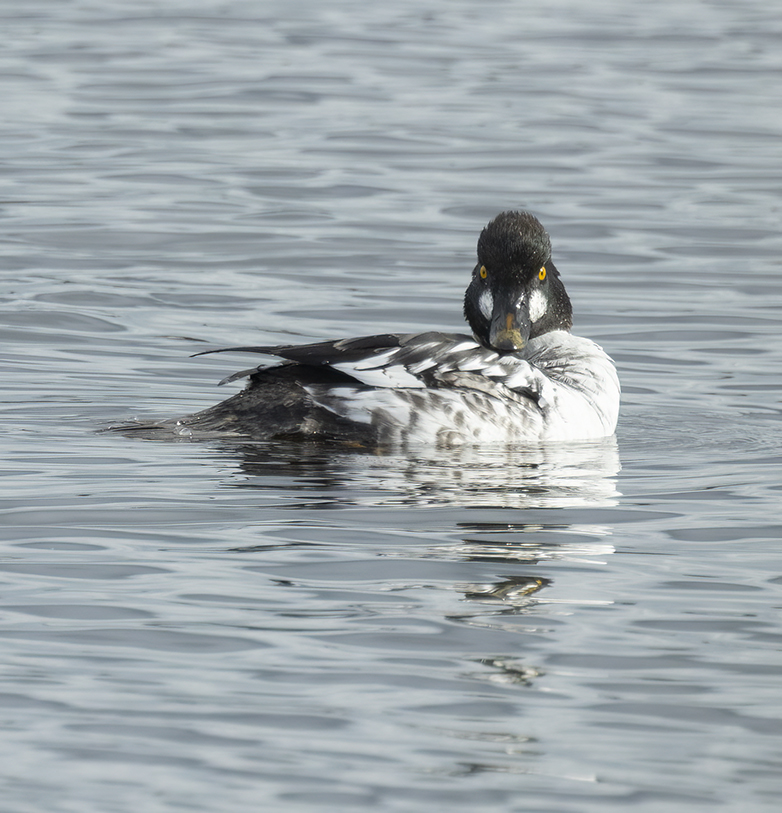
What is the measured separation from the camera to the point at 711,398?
991cm

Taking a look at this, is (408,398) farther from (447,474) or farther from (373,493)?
(373,493)

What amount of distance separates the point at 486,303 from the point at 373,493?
6.92 ft

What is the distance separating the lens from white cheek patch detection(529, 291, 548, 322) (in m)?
9.35

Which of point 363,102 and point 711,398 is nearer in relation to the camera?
point 711,398

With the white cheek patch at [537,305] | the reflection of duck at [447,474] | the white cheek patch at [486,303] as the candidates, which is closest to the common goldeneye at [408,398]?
the reflection of duck at [447,474]

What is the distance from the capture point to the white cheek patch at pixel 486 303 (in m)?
9.24

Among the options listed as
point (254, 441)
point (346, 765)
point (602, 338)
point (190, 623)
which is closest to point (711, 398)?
point (602, 338)

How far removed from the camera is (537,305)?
30.9 feet

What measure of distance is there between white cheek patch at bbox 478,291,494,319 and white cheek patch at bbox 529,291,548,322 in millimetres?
221

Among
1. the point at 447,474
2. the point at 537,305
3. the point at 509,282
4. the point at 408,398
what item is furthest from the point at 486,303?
the point at 447,474

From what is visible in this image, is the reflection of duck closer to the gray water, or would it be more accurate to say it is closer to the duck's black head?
the gray water

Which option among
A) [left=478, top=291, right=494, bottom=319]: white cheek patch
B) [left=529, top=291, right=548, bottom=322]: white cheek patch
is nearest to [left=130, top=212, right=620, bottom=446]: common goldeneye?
[left=478, top=291, right=494, bottom=319]: white cheek patch

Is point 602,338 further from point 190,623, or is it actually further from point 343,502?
point 190,623

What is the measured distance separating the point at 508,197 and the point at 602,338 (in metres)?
4.47
